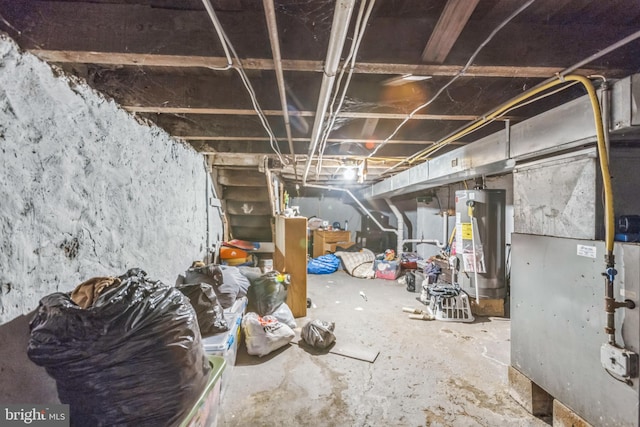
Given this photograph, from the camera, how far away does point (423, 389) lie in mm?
1971

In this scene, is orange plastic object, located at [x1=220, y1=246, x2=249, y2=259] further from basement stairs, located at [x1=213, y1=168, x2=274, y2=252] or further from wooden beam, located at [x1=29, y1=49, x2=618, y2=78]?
wooden beam, located at [x1=29, y1=49, x2=618, y2=78]

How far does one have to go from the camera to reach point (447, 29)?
3.39 feet

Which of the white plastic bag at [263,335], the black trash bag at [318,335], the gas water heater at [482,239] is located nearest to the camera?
the white plastic bag at [263,335]

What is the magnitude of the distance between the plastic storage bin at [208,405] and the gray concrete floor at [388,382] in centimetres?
56

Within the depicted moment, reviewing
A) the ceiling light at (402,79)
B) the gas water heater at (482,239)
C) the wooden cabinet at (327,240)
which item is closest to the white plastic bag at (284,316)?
the gas water heater at (482,239)

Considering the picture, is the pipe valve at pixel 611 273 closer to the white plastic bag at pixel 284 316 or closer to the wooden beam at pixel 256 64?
the wooden beam at pixel 256 64

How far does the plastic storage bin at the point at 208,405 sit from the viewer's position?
1.00 metres

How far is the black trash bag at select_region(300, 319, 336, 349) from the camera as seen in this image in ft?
8.03

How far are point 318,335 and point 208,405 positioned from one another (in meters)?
1.42

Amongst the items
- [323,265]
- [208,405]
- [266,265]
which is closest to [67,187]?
[208,405]

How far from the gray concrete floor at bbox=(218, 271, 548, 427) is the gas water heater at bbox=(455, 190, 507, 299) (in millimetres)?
486

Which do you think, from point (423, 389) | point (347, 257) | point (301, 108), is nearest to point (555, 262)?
point (423, 389)

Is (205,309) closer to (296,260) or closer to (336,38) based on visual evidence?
(296,260)

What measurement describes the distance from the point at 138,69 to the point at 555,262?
2.53 m
